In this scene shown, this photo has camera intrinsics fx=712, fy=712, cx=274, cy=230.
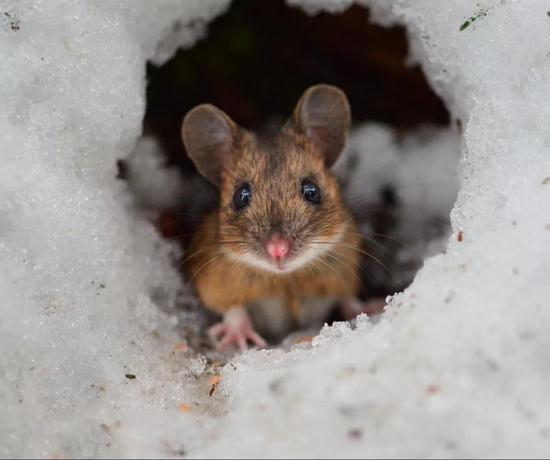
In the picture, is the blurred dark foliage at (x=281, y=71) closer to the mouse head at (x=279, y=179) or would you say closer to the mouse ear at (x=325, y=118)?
the mouse head at (x=279, y=179)

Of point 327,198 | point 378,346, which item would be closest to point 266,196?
point 327,198

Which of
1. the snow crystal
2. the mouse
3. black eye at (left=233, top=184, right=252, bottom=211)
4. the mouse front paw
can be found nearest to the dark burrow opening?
the mouse

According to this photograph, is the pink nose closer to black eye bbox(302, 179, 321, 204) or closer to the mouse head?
the mouse head

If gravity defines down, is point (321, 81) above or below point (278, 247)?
above

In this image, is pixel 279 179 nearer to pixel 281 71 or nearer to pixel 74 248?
pixel 74 248

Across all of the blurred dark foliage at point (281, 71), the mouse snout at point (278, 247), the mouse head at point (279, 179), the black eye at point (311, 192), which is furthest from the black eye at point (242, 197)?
the blurred dark foliage at point (281, 71)

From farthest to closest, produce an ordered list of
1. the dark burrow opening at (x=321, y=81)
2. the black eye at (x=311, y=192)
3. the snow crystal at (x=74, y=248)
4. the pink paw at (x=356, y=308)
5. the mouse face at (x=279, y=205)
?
1. the dark burrow opening at (x=321, y=81)
2. the pink paw at (x=356, y=308)
3. the black eye at (x=311, y=192)
4. the mouse face at (x=279, y=205)
5. the snow crystal at (x=74, y=248)

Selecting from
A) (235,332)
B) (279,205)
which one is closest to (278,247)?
(279,205)
